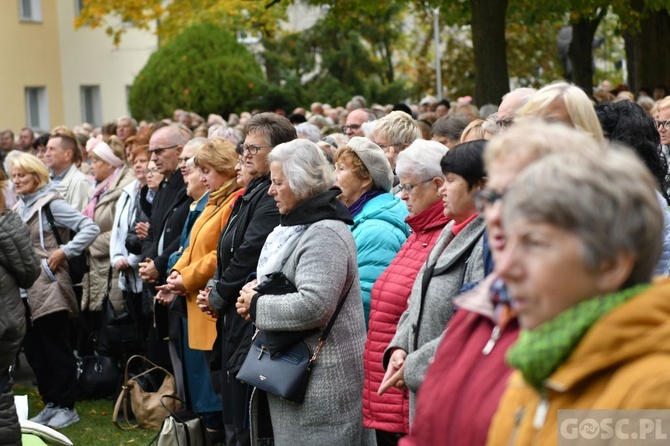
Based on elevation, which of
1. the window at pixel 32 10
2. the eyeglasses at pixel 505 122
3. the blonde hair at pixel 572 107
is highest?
the window at pixel 32 10

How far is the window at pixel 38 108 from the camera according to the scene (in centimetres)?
3541

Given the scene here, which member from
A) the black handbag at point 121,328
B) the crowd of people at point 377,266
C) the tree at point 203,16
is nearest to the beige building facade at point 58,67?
the tree at point 203,16

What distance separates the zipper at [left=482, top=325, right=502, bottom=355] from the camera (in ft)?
9.47

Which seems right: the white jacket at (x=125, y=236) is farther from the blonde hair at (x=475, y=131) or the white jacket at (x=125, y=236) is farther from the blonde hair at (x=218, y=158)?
the blonde hair at (x=475, y=131)

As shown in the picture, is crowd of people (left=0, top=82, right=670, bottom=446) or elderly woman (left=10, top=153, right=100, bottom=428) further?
elderly woman (left=10, top=153, right=100, bottom=428)

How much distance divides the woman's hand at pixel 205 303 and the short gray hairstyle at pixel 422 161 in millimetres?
1860

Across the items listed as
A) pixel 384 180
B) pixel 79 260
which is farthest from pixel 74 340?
pixel 384 180

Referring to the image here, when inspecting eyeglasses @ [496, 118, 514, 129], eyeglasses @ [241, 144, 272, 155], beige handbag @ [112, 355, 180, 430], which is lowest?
beige handbag @ [112, 355, 180, 430]

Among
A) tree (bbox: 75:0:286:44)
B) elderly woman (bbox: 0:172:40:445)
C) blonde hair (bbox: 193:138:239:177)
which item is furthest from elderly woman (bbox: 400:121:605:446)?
tree (bbox: 75:0:286:44)

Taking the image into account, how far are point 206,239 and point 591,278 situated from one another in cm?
550

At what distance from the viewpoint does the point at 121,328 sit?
962 centimetres

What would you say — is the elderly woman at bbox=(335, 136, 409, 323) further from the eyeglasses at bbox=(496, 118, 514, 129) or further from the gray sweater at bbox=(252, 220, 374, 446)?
the eyeglasses at bbox=(496, 118, 514, 129)

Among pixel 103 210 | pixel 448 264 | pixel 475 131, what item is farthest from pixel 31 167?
pixel 448 264

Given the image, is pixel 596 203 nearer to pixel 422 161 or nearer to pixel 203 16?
pixel 422 161
